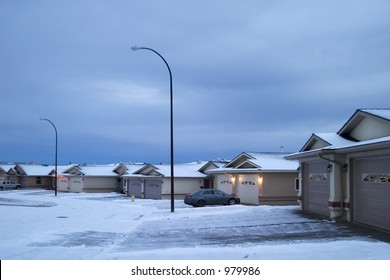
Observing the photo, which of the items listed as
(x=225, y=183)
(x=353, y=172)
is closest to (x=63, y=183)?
(x=225, y=183)

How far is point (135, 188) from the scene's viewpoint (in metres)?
52.6

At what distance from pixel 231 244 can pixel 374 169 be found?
7033 mm

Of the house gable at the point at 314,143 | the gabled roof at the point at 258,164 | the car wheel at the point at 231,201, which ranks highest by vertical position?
the house gable at the point at 314,143

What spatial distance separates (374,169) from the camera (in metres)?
16.3

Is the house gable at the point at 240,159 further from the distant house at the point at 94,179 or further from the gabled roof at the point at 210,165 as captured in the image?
the distant house at the point at 94,179

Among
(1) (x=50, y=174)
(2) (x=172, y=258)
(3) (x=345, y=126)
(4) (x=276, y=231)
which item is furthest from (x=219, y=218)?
(1) (x=50, y=174)

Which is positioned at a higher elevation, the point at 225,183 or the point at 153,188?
the point at 225,183

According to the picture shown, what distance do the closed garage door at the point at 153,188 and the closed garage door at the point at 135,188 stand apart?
2.24m

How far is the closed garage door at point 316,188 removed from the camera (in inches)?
813

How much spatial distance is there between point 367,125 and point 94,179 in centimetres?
4976

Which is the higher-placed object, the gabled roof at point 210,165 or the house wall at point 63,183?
the gabled roof at point 210,165

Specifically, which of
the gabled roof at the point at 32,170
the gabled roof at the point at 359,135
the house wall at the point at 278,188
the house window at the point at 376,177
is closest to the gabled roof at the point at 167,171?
the house wall at the point at 278,188

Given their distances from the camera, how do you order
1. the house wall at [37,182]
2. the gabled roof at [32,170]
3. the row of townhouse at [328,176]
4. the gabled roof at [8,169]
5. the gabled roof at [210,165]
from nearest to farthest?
the row of townhouse at [328,176], the gabled roof at [210,165], the gabled roof at [32,170], the house wall at [37,182], the gabled roof at [8,169]

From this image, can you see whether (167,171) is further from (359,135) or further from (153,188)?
(359,135)
